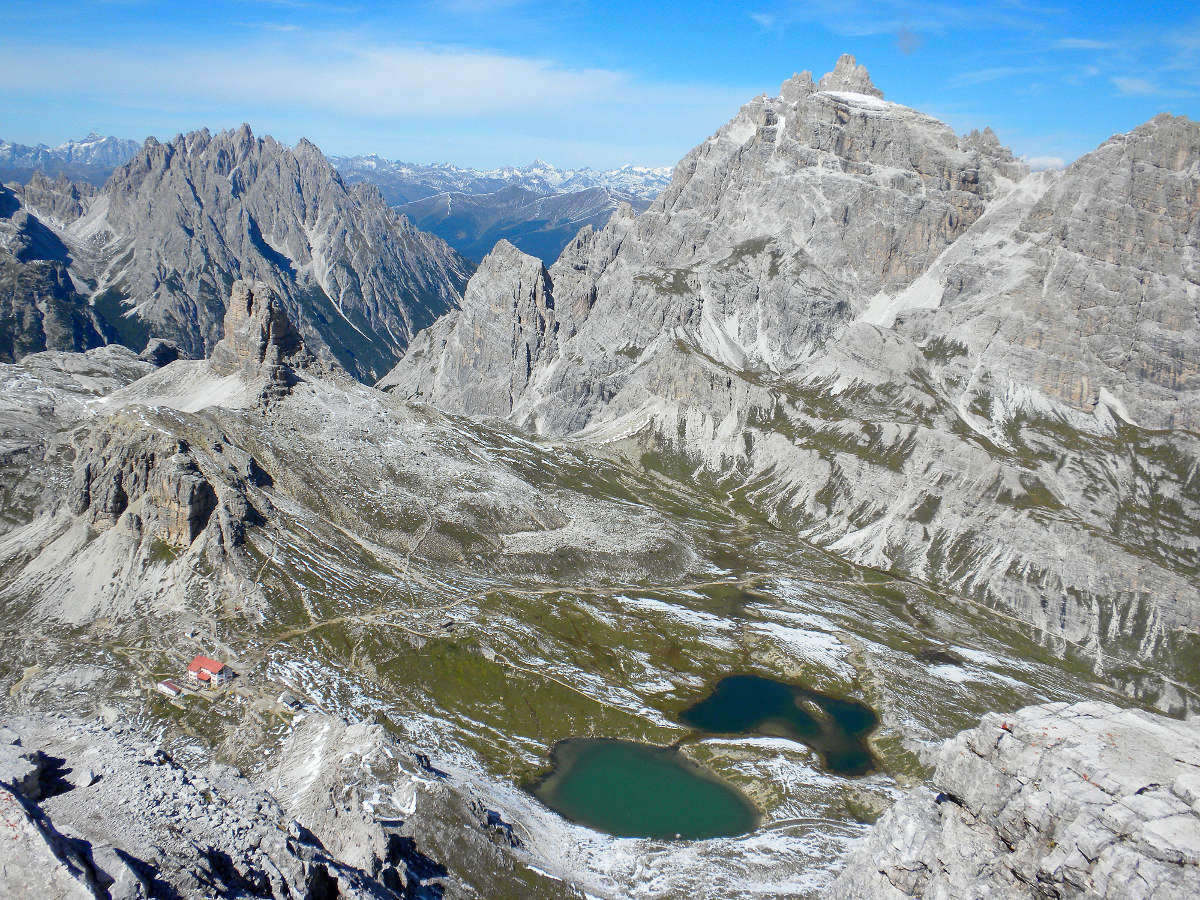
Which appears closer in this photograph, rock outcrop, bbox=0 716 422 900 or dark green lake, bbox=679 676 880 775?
rock outcrop, bbox=0 716 422 900

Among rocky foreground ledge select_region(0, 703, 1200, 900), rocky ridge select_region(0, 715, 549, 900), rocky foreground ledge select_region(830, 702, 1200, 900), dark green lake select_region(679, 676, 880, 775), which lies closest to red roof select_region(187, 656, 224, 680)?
rocky foreground ledge select_region(0, 703, 1200, 900)

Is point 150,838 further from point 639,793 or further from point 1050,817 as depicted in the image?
point 639,793

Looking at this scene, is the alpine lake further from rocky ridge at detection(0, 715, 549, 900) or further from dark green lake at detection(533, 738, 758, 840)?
rocky ridge at detection(0, 715, 549, 900)

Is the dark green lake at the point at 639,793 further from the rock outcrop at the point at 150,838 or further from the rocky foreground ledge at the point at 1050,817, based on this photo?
the rock outcrop at the point at 150,838

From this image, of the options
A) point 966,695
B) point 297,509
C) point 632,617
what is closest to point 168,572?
point 297,509

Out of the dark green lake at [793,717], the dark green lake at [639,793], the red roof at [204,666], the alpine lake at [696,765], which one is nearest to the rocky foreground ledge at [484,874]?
the dark green lake at [639,793]

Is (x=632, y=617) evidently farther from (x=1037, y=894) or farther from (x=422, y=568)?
(x=1037, y=894)

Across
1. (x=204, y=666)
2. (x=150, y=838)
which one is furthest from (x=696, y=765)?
(x=150, y=838)
